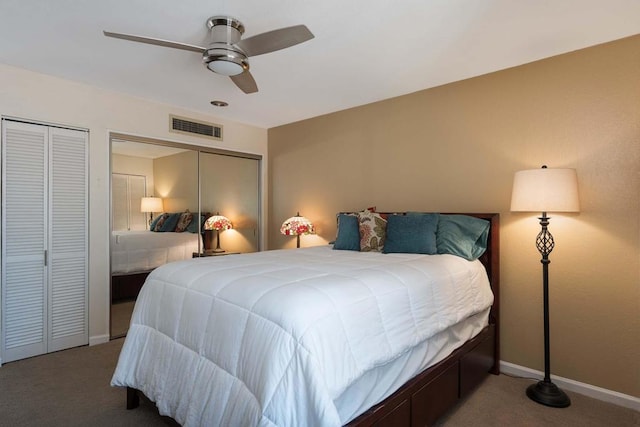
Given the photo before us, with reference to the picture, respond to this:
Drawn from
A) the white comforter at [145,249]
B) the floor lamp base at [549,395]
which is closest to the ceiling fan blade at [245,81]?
the white comforter at [145,249]

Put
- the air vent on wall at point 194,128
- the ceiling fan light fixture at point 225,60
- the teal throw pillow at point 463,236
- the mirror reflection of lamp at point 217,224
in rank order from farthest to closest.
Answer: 1. the mirror reflection of lamp at point 217,224
2. the air vent on wall at point 194,128
3. the teal throw pillow at point 463,236
4. the ceiling fan light fixture at point 225,60

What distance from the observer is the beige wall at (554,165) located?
222 centimetres

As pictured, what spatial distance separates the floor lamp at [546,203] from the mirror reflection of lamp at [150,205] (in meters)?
3.29

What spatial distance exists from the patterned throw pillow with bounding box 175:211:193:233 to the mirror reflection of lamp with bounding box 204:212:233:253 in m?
0.21

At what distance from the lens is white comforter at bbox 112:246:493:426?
1219 mm

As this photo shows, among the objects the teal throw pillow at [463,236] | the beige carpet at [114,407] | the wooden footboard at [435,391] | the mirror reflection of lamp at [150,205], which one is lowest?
the beige carpet at [114,407]

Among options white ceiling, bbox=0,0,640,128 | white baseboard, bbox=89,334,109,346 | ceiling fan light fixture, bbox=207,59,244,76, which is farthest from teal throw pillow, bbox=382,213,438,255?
white baseboard, bbox=89,334,109,346

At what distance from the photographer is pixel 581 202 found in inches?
93.4

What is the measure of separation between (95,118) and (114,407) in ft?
8.18

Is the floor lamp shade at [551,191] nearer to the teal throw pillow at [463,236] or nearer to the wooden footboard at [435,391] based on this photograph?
the teal throw pillow at [463,236]

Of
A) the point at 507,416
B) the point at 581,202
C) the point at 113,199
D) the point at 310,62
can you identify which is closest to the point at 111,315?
the point at 113,199

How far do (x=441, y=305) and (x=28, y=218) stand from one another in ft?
10.8

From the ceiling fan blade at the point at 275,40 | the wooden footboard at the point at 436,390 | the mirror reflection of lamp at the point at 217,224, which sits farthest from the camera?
the mirror reflection of lamp at the point at 217,224

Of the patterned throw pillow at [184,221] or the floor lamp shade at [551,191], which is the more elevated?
the floor lamp shade at [551,191]
